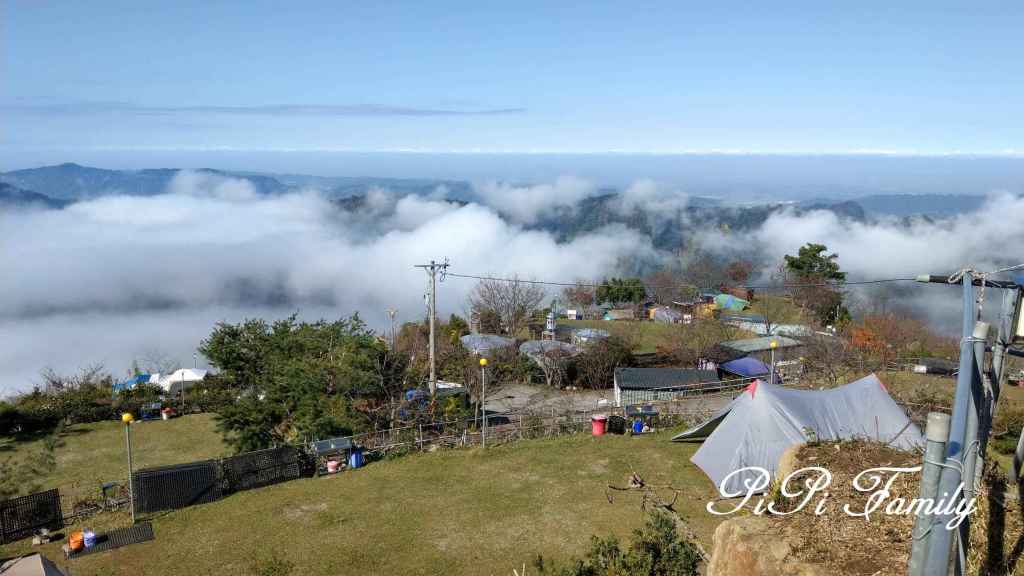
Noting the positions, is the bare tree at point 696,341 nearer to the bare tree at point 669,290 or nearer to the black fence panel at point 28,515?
the bare tree at point 669,290

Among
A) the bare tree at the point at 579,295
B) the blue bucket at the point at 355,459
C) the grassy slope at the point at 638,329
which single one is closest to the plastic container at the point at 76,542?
the blue bucket at the point at 355,459

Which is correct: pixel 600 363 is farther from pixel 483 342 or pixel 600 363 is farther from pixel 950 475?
pixel 950 475

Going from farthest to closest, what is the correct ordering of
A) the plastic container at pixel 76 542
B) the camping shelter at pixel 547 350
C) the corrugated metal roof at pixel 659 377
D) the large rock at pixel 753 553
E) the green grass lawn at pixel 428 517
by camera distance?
the camping shelter at pixel 547 350, the corrugated metal roof at pixel 659 377, the plastic container at pixel 76 542, the green grass lawn at pixel 428 517, the large rock at pixel 753 553

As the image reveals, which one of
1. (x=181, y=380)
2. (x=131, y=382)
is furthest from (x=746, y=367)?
(x=131, y=382)

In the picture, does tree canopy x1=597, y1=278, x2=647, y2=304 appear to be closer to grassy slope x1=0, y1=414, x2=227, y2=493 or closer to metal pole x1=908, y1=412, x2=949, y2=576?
grassy slope x1=0, y1=414, x2=227, y2=493

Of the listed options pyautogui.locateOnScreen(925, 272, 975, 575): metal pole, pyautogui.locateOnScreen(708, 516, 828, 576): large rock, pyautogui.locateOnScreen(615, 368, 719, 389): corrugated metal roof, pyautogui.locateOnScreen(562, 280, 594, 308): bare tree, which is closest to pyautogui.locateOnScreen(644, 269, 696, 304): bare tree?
pyautogui.locateOnScreen(562, 280, 594, 308): bare tree

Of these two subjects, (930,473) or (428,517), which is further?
(428,517)

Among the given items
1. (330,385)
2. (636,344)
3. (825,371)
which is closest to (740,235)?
(636,344)
